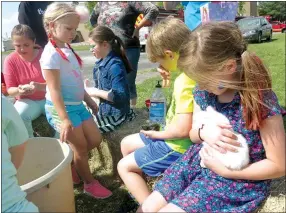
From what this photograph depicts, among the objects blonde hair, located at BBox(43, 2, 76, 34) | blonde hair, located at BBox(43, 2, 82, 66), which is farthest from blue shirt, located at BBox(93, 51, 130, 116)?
blonde hair, located at BBox(43, 2, 76, 34)

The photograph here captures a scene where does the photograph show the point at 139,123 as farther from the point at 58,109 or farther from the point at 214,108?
the point at 214,108

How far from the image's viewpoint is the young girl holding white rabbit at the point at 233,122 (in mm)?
1582

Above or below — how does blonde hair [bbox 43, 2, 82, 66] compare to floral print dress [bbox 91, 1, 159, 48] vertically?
above

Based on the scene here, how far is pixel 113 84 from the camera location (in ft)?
9.57

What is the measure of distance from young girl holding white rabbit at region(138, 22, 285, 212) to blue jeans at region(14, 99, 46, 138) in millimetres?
1894

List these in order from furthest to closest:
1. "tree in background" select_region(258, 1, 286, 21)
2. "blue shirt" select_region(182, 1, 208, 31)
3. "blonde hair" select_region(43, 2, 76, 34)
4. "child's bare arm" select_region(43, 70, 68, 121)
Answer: "tree in background" select_region(258, 1, 286, 21)
"blue shirt" select_region(182, 1, 208, 31)
"blonde hair" select_region(43, 2, 76, 34)
"child's bare arm" select_region(43, 70, 68, 121)

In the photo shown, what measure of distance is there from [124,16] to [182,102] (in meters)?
2.25

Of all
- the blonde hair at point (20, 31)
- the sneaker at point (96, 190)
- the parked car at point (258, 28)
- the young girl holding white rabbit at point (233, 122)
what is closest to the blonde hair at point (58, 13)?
the blonde hair at point (20, 31)

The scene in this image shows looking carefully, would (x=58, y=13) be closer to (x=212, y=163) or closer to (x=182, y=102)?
(x=182, y=102)

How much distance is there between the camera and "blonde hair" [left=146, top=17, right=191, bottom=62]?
2.12 meters

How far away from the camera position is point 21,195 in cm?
160

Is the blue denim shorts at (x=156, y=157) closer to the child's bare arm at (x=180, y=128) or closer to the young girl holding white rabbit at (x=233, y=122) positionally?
the child's bare arm at (x=180, y=128)

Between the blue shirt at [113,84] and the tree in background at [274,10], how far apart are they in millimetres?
32383

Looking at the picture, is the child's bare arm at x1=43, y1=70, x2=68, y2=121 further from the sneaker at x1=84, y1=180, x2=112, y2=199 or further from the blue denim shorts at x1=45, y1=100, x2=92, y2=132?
the sneaker at x1=84, y1=180, x2=112, y2=199
